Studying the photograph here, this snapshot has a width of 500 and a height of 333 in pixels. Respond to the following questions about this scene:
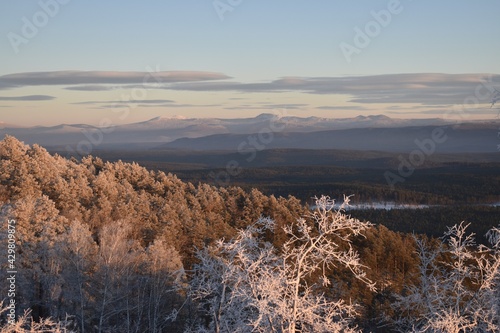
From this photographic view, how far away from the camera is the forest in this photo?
1201 cm

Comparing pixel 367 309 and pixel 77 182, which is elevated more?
pixel 77 182

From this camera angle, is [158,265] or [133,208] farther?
[133,208]

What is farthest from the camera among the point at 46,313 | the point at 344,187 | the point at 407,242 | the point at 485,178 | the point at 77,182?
the point at 485,178

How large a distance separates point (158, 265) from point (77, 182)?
1111cm

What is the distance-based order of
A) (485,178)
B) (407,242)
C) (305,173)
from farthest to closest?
(305,173)
(485,178)
(407,242)

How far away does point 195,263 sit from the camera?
105 feet

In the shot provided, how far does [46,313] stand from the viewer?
24.9m

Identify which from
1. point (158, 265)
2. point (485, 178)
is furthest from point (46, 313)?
point (485, 178)

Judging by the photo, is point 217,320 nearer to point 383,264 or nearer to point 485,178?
point 383,264

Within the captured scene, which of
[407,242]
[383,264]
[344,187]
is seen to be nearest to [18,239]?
[383,264]

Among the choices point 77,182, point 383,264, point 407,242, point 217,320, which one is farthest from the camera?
point 407,242

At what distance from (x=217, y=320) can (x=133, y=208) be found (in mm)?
21519

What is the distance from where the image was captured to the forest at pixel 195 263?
12.0 m

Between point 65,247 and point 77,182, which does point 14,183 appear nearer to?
point 77,182
